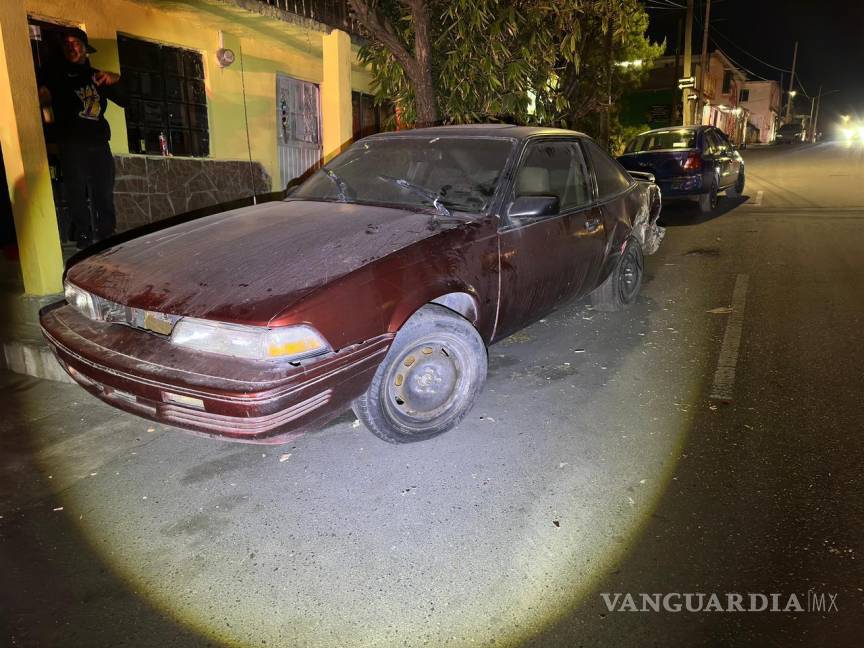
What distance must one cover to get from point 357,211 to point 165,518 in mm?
1935

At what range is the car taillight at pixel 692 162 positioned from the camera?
10.2 meters

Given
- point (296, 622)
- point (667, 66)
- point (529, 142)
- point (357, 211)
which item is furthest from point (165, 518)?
point (667, 66)

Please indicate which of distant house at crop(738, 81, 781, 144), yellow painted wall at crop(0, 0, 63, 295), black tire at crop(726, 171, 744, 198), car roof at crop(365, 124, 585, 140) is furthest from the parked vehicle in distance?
yellow painted wall at crop(0, 0, 63, 295)

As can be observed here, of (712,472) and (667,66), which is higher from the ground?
(667,66)

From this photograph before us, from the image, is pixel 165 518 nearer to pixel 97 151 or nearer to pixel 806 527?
pixel 806 527

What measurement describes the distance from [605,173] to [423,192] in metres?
1.92

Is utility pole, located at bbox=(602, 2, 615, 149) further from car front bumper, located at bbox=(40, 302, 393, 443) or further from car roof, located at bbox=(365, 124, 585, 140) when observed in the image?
car front bumper, located at bbox=(40, 302, 393, 443)

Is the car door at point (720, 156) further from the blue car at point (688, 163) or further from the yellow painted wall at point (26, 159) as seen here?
the yellow painted wall at point (26, 159)

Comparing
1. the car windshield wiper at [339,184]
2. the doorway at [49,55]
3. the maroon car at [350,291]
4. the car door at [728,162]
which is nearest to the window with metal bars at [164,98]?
the doorway at [49,55]

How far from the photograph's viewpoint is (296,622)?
6.88 ft

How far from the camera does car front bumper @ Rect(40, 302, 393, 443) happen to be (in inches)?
99.4

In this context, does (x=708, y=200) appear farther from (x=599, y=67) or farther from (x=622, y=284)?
(x=622, y=284)

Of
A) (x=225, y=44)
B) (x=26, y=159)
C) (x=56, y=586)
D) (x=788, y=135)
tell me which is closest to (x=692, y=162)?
(x=225, y=44)

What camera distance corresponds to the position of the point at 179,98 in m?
8.35
